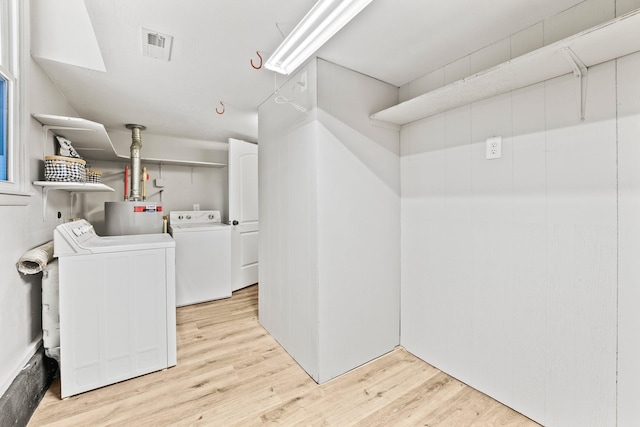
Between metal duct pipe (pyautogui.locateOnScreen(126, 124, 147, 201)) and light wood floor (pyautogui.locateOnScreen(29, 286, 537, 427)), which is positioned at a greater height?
metal duct pipe (pyautogui.locateOnScreen(126, 124, 147, 201))

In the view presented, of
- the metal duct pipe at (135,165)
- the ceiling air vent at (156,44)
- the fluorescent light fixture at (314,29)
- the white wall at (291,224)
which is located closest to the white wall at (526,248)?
the white wall at (291,224)

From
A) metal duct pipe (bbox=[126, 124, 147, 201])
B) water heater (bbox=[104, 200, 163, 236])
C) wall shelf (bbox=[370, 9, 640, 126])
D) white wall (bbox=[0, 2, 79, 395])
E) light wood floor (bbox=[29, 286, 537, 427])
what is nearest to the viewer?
wall shelf (bbox=[370, 9, 640, 126])

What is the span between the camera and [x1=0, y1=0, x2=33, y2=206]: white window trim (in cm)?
142

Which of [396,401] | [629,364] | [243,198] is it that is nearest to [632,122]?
[629,364]

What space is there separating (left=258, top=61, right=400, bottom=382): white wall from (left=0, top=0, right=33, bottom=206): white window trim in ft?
4.90

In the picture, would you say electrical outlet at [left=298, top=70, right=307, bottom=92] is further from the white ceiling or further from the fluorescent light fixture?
the fluorescent light fixture

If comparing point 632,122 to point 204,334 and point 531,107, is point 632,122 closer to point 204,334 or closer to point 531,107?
point 531,107

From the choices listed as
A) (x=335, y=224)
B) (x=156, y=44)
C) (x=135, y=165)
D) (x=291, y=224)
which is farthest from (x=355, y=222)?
(x=135, y=165)

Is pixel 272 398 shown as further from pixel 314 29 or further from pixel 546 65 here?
pixel 546 65

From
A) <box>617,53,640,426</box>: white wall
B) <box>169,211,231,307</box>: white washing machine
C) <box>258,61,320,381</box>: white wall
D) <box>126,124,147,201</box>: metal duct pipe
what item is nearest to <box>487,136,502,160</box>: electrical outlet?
<box>617,53,640,426</box>: white wall

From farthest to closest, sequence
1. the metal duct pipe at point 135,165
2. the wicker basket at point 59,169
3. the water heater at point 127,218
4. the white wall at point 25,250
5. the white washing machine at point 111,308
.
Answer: the metal duct pipe at point 135,165
the water heater at point 127,218
the wicker basket at point 59,169
the white washing machine at point 111,308
the white wall at point 25,250

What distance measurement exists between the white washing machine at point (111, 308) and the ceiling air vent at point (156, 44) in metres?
1.20

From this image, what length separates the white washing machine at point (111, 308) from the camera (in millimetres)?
1617

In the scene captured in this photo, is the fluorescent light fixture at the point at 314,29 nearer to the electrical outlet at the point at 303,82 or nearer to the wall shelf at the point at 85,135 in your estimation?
the electrical outlet at the point at 303,82
